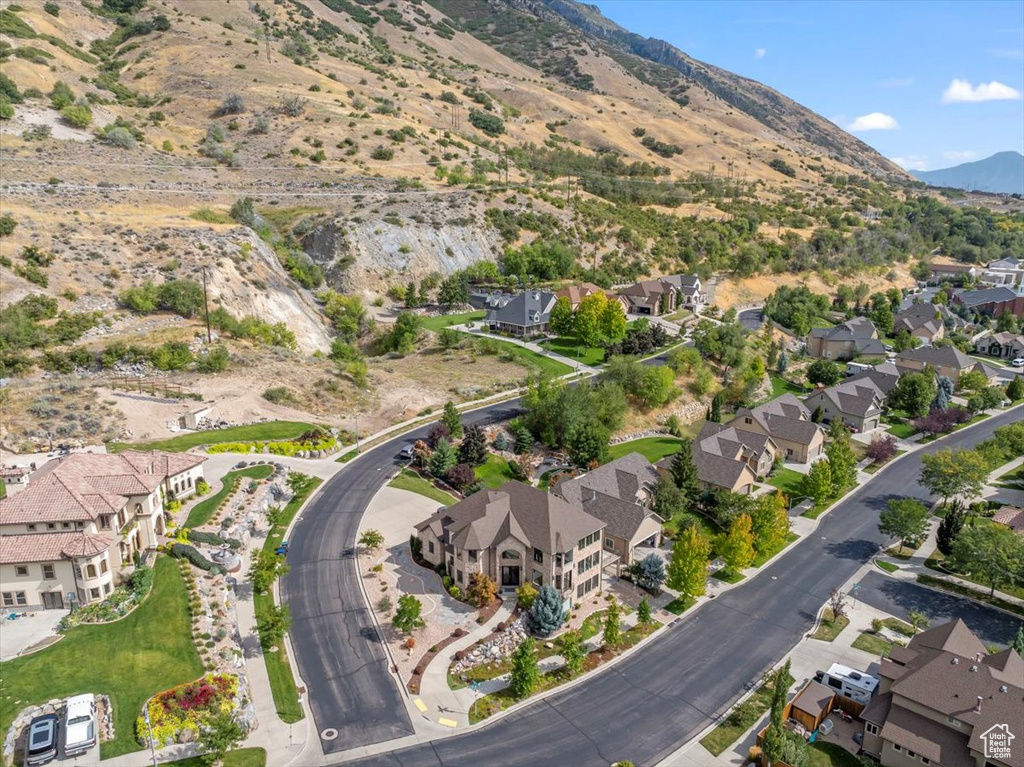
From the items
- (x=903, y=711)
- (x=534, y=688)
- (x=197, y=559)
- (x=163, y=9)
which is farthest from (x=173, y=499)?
(x=163, y=9)

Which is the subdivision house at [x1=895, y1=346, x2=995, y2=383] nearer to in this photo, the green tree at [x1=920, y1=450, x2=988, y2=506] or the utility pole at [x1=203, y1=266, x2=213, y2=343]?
the green tree at [x1=920, y1=450, x2=988, y2=506]

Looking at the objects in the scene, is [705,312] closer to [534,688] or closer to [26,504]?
[534,688]

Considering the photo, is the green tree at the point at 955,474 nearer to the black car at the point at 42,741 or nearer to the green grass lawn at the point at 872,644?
the green grass lawn at the point at 872,644

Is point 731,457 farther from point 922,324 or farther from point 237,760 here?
point 922,324

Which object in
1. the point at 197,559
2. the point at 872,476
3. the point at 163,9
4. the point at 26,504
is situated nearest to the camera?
the point at 26,504

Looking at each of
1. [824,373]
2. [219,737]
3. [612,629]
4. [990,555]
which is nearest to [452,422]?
[612,629]
